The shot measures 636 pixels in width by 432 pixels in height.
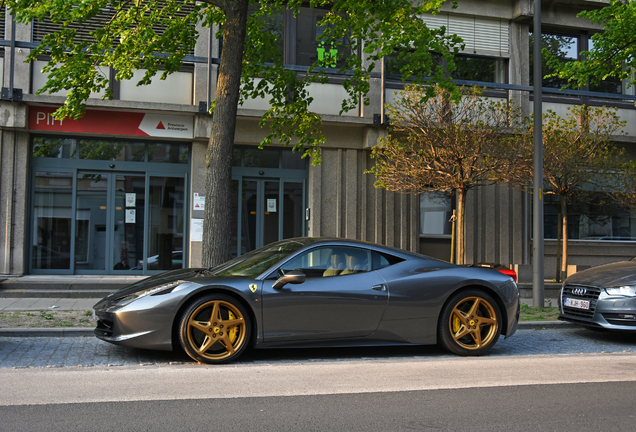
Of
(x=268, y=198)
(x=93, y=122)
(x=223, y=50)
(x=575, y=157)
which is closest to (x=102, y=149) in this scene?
(x=93, y=122)

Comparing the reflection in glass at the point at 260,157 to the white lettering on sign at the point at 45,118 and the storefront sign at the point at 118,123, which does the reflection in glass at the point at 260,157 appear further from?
the white lettering on sign at the point at 45,118

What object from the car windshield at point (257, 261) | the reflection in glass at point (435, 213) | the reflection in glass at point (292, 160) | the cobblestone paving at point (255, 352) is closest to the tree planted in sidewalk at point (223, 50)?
the car windshield at point (257, 261)

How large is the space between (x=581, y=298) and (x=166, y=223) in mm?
9759

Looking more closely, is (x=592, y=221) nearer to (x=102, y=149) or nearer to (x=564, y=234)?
(x=564, y=234)

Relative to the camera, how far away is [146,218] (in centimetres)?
1412

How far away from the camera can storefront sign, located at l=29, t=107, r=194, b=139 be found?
43.4 ft

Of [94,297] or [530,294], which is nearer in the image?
[94,297]

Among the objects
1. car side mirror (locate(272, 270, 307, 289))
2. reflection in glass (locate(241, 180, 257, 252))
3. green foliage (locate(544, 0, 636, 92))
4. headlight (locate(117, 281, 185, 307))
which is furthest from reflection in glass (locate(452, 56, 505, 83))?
headlight (locate(117, 281, 185, 307))

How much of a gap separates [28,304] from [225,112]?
491 cm

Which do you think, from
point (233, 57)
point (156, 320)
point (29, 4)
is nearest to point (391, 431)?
point (156, 320)

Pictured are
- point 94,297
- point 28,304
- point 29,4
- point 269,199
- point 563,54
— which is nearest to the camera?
point 29,4

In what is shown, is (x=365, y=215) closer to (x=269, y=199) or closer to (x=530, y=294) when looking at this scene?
(x=269, y=199)

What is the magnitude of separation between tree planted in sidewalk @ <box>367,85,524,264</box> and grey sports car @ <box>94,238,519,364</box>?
5961 millimetres

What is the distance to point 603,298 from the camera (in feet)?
24.7
